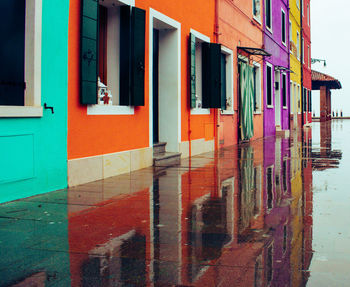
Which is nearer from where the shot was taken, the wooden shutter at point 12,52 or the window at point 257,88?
the wooden shutter at point 12,52

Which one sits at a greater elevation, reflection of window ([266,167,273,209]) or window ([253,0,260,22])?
window ([253,0,260,22])

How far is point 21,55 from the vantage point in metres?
6.14

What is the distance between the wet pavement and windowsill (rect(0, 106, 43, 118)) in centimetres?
101

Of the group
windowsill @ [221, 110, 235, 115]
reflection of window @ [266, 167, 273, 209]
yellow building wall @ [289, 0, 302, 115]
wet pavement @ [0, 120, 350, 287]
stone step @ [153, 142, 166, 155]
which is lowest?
wet pavement @ [0, 120, 350, 287]

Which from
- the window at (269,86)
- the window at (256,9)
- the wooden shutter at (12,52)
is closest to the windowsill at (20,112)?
the wooden shutter at (12,52)

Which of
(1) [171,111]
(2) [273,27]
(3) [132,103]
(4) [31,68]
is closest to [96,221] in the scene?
(4) [31,68]

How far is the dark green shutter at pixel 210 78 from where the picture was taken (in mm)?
12695

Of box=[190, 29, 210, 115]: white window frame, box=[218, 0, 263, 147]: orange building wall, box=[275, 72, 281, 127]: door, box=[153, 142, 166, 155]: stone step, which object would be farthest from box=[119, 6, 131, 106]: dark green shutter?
box=[275, 72, 281, 127]: door

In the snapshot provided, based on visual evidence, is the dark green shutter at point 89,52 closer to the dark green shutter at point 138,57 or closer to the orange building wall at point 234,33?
the dark green shutter at point 138,57

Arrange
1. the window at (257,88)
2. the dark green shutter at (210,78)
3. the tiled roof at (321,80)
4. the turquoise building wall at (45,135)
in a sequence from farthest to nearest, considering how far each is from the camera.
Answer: the tiled roof at (321,80)
the window at (257,88)
the dark green shutter at (210,78)
the turquoise building wall at (45,135)

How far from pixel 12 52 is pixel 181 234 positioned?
10.9 feet

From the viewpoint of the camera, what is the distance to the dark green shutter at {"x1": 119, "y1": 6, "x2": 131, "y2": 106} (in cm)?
842

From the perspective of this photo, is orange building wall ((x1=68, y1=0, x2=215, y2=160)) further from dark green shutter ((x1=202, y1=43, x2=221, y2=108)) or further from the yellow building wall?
the yellow building wall

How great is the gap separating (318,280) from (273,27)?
21.4 m
